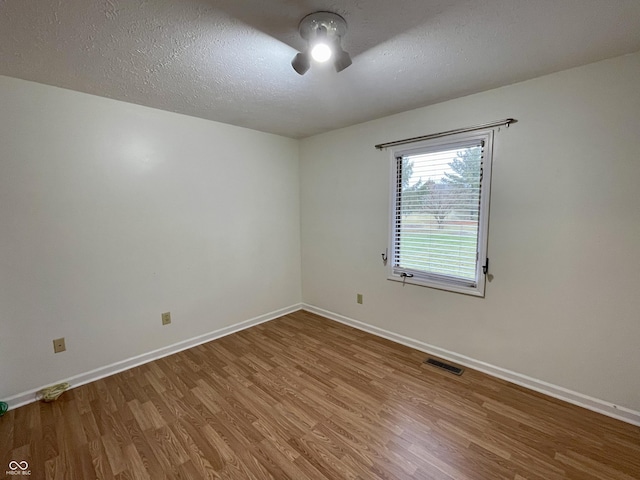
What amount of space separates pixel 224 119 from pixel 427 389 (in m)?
3.09

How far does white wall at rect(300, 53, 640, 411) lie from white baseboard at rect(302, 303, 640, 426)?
0.04 meters

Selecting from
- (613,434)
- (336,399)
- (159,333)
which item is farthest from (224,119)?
(613,434)

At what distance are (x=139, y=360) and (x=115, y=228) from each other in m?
1.22

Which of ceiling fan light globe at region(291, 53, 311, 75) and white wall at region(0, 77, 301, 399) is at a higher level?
ceiling fan light globe at region(291, 53, 311, 75)

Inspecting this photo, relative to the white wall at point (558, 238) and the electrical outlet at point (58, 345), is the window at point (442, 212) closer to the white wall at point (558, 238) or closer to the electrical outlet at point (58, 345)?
the white wall at point (558, 238)

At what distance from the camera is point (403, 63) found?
1766 mm

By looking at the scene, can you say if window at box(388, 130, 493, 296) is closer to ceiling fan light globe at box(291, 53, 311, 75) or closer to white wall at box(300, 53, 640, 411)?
white wall at box(300, 53, 640, 411)

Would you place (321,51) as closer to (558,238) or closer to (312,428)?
(558,238)

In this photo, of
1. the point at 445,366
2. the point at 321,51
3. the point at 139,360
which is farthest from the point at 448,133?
the point at 139,360

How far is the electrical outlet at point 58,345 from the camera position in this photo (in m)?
2.14

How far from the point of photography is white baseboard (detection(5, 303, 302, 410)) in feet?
6.65

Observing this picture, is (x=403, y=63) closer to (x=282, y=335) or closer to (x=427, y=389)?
(x=427, y=389)

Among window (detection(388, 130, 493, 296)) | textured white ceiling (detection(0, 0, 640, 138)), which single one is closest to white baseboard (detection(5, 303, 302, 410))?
window (detection(388, 130, 493, 296))

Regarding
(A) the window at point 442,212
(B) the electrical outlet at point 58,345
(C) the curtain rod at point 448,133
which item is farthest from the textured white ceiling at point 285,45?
(B) the electrical outlet at point 58,345
